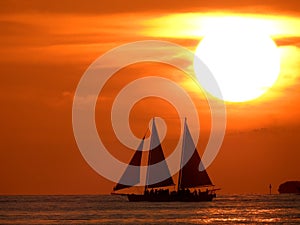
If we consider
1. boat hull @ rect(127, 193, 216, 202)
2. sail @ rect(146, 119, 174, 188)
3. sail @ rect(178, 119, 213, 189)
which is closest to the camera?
sail @ rect(146, 119, 174, 188)

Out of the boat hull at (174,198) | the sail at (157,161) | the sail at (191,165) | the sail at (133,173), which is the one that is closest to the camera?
the sail at (133,173)

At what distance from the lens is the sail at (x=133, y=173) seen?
171 metres

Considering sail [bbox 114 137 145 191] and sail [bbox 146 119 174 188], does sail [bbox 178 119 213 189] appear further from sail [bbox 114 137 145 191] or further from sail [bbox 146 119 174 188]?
sail [bbox 114 137 145 191]

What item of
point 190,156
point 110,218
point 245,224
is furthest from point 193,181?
point 245,224

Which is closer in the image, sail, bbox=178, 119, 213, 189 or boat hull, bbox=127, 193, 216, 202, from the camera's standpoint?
sail, bbox=178, 119, 213, 189

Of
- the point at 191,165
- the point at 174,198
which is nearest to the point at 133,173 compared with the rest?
the point at 191,165

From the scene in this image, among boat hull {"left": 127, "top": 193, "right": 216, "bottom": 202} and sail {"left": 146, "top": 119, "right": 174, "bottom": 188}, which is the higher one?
sail {"left": 146, "top": 119, "right": 174, "bottom": 188}

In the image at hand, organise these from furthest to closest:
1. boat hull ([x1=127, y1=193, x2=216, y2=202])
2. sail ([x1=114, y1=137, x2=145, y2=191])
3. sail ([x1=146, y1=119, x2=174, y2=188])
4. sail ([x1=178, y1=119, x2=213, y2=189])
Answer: boat hull ([x1=127, y1=193, x2=216, y2=202]) → sail ([x1=178, y1=119, x2=213, y2=189]) → sail ([x1=146, y1=119, x2=174, y2=188]) → sail ([x1=114, y1=137, x2=145, y2=191])

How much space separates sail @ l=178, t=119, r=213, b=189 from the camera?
174 m

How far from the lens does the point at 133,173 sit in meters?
171

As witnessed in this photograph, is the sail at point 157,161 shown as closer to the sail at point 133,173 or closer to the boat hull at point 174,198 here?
the sail at point 133,173

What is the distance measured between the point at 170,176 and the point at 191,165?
12.1 ft

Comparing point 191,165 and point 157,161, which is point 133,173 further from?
point 191,165

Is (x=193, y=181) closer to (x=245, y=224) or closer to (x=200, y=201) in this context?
(x=200, y=201)
